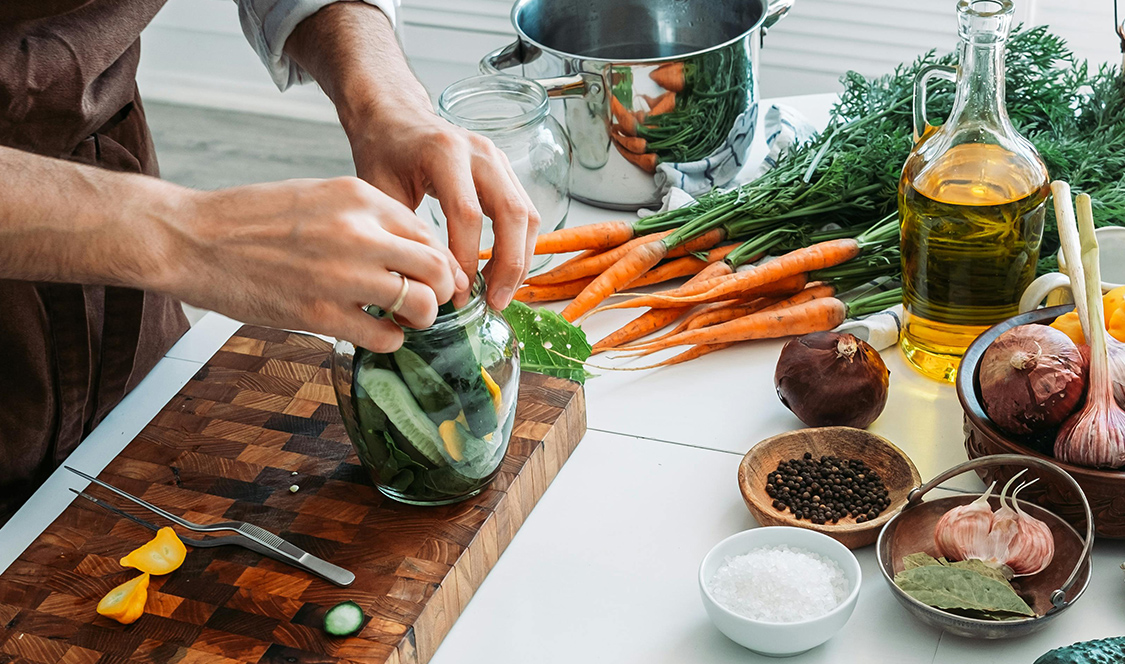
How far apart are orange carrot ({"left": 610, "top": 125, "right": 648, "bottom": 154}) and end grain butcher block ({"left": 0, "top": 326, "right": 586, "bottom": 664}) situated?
0.46m

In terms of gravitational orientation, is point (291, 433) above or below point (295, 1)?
below

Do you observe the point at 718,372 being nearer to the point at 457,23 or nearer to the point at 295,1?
the point at 295,1

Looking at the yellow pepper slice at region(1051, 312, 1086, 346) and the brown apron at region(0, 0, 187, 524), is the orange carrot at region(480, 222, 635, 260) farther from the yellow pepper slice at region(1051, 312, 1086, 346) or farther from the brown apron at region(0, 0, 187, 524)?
the yellow pepper slice at region(1051, 312, 1086, 346)

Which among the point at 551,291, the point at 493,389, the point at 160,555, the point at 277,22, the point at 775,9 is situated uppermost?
the point at 277,22

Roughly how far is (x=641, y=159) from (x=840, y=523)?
718 millimetres

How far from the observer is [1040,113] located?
1.53m

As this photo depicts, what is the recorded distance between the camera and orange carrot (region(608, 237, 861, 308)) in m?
1.36

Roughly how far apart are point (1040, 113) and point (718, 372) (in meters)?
0.66

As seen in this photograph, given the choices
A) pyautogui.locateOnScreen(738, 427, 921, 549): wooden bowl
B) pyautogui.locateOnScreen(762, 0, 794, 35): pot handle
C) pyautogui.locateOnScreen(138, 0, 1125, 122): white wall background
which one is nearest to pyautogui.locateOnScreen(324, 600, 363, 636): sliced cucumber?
pyautogui.locateOnScreen(738, 427, 921, 549): wooden bowl

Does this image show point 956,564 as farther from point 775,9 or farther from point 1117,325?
point 775,9

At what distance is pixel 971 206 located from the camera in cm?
111

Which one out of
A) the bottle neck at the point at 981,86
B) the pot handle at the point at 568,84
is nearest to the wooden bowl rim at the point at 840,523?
the bottle neck at the point at 981,86

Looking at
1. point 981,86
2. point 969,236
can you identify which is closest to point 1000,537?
point 969,236

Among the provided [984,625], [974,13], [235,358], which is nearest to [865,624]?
[984,625]
